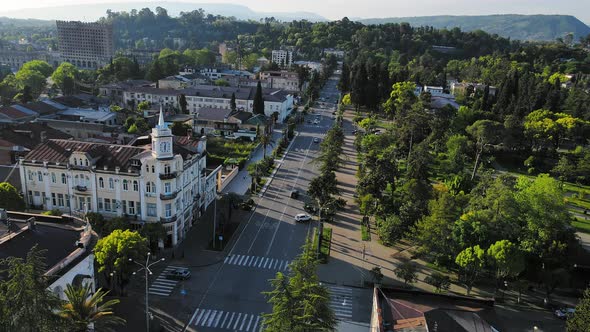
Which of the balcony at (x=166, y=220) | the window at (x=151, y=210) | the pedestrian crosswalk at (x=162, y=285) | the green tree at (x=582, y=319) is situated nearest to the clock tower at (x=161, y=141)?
the window at (x=151, y=210)

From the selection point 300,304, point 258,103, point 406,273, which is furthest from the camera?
point 258,103

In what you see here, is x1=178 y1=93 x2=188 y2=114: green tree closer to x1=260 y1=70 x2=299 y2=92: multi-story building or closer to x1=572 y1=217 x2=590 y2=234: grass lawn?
x1=260 y1=70 x2=299 y2=92: multi-story building

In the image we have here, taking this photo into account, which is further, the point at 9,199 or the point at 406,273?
the point at 9,199

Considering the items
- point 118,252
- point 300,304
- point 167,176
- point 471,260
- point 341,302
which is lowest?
point 341,302

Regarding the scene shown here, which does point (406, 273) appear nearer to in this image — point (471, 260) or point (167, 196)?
point (471, 260)

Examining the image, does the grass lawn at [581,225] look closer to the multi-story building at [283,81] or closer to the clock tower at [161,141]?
the clock tower at [161,141]

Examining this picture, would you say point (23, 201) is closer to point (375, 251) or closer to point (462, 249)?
point (375, 251)

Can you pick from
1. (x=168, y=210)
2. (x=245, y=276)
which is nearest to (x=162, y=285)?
(x=245, y=276)

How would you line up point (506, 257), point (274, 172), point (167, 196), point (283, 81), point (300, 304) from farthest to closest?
point (283, 81)
point (274, 172)
point (167, 196)
point (506, 257)
point (300, 304)

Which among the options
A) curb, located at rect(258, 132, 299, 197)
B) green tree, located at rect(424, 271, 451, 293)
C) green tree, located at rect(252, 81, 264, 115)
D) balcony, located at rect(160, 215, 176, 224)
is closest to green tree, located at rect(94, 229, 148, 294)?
balcony, located at rect(160, 215, 176, 224)
